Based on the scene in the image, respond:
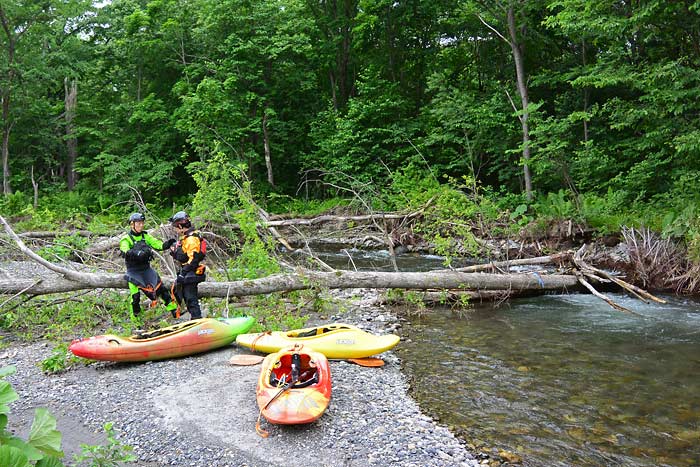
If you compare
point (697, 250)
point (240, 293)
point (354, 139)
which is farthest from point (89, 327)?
point (354, 139)

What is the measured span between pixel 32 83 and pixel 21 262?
52.5 ft

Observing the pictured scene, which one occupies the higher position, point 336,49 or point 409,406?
point 336,49

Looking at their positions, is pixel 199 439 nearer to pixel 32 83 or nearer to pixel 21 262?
pixel 21 262

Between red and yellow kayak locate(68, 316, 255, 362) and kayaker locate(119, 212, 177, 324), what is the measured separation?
1.15 meters

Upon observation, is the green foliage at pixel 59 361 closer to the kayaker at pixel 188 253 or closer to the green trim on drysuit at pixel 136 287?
the green trim on drysuit at pixel 136 287

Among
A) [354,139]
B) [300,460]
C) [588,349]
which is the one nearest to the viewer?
[300,460]

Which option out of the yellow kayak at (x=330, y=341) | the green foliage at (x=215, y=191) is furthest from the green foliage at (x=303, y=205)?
the yellow kayak at (x=330, y=341)

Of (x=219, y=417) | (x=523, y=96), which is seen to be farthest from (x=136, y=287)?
(x=523, y=96)

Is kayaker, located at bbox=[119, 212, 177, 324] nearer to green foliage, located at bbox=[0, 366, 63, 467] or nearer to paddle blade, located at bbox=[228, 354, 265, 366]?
paddle blade, located at bbox=[228, 354, 265, 366]

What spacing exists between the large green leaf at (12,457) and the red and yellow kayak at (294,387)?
3178 mm

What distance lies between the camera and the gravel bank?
429 cm

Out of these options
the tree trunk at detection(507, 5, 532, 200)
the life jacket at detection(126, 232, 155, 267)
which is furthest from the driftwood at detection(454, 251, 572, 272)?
the tree trunk at detection(507, 5, 532, 200)

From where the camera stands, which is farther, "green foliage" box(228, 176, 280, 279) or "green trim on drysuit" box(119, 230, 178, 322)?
Result: "green foliage" box(228, 176, 280, 279)

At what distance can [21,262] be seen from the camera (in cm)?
1320
